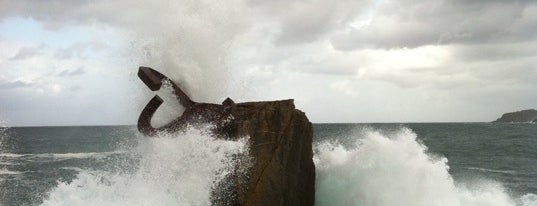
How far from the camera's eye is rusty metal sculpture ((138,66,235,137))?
774cm

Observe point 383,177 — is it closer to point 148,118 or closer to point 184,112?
point 184,112

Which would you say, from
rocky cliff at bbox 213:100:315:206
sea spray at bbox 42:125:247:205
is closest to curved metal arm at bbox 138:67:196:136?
sea spray at bbox 42:125:247:205

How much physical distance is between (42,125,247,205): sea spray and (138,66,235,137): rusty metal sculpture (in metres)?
0.19

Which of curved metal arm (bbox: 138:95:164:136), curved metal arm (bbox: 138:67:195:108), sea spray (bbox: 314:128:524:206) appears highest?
curved metal arm (bbox: 138:67:195:108)

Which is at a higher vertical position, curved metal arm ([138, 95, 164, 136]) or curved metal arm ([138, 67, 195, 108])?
curved metal arm ([138, 67, 195, 108])

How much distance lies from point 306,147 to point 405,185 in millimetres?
2652

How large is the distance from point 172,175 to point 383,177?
4.58 metres

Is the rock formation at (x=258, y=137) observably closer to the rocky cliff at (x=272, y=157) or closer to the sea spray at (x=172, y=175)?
the rocky cliff at (x=272, y=157)

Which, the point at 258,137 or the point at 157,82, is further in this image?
the point at 157,82

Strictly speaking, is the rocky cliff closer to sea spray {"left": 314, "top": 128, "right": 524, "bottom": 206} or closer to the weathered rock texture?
the weathered rock texture

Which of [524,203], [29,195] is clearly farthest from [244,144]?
[29,195]

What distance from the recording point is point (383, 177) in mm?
9859

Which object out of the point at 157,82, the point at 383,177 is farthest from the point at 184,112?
the point at 383,177

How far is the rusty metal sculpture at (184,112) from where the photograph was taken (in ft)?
25.4
